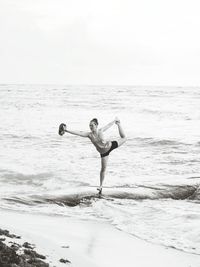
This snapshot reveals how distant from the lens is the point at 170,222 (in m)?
7.77

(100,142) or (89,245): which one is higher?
(100,142)

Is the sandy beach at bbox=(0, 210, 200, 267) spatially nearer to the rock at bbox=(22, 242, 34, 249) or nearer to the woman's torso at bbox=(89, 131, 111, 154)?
the rock at bbox=(22, 242, 34, 249)

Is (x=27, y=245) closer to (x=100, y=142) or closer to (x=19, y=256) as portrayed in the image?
(x=19, y=256)

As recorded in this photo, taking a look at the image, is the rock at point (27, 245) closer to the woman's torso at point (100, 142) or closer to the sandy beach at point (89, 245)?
the sandy beach at point (89, 245)

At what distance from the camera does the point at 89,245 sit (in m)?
5.91

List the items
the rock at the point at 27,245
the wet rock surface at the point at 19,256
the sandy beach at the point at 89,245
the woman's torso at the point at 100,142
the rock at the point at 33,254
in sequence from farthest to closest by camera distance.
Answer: the woman's torso at the point at 100,142
the sandy beach at the point at 89,245
the rock at the point at 27,245
the rock at the point at 33,254
the wet rock surface at the point at 19,256

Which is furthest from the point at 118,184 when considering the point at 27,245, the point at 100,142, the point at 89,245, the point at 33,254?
the point at 33,254

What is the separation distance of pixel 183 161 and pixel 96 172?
3871 mm

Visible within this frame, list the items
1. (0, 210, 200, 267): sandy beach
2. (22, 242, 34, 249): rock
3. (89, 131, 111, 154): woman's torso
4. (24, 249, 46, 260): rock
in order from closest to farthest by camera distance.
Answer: (24, 249, 46, 260): rock, (22, 242, 34, 249): rock, (0, 210, 200, 267): sandy beach, (89, 131, 111, 154): woman's torso

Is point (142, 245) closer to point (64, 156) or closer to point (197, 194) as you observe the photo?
point (197, 194)

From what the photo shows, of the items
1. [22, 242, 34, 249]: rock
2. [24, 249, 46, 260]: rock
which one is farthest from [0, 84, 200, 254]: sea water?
[24, 249, 46, 260]: rock

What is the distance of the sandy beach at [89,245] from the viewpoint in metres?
5.27

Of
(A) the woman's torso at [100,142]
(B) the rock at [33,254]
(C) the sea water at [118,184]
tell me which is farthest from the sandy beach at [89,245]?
(A) the woman's torso at [100,142]

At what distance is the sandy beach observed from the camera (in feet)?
17.3
